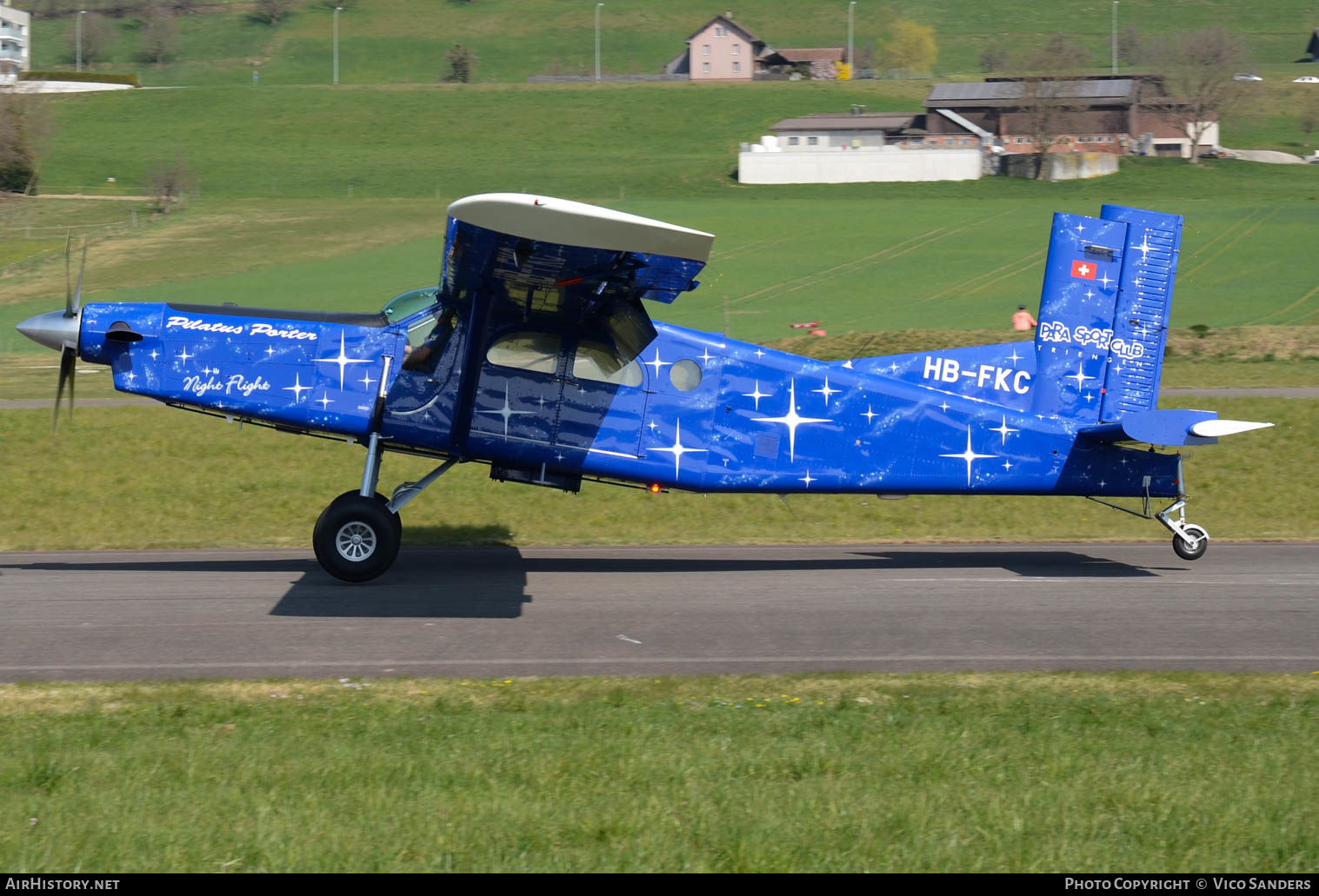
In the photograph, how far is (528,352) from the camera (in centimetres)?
1150

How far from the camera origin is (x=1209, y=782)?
6230 millimetres

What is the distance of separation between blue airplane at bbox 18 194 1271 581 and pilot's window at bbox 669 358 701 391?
0.06 ft

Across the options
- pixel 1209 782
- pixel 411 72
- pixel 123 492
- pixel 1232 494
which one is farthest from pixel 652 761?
pixel 411 72

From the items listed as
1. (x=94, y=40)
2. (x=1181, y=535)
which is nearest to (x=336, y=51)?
(x=94, y=40)

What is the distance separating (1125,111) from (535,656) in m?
84.5

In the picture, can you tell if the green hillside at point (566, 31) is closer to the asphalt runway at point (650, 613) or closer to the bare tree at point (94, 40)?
the bare tree at point (94, 40)

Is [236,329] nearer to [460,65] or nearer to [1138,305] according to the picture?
[1138,305]

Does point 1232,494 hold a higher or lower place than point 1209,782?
lower

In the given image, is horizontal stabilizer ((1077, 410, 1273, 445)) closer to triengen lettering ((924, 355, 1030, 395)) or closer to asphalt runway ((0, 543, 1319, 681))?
triengen lettering ((924, 355, 1030, 395))

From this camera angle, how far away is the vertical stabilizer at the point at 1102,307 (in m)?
12.6

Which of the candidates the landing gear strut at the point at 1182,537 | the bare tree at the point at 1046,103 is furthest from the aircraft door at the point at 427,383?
the bare tree at the point at 1046,103

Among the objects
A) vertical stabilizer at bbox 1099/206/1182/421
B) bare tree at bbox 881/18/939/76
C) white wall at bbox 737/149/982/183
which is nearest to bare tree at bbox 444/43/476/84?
bare tree at bbox 881/18/939/76

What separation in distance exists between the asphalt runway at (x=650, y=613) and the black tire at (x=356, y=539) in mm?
211
